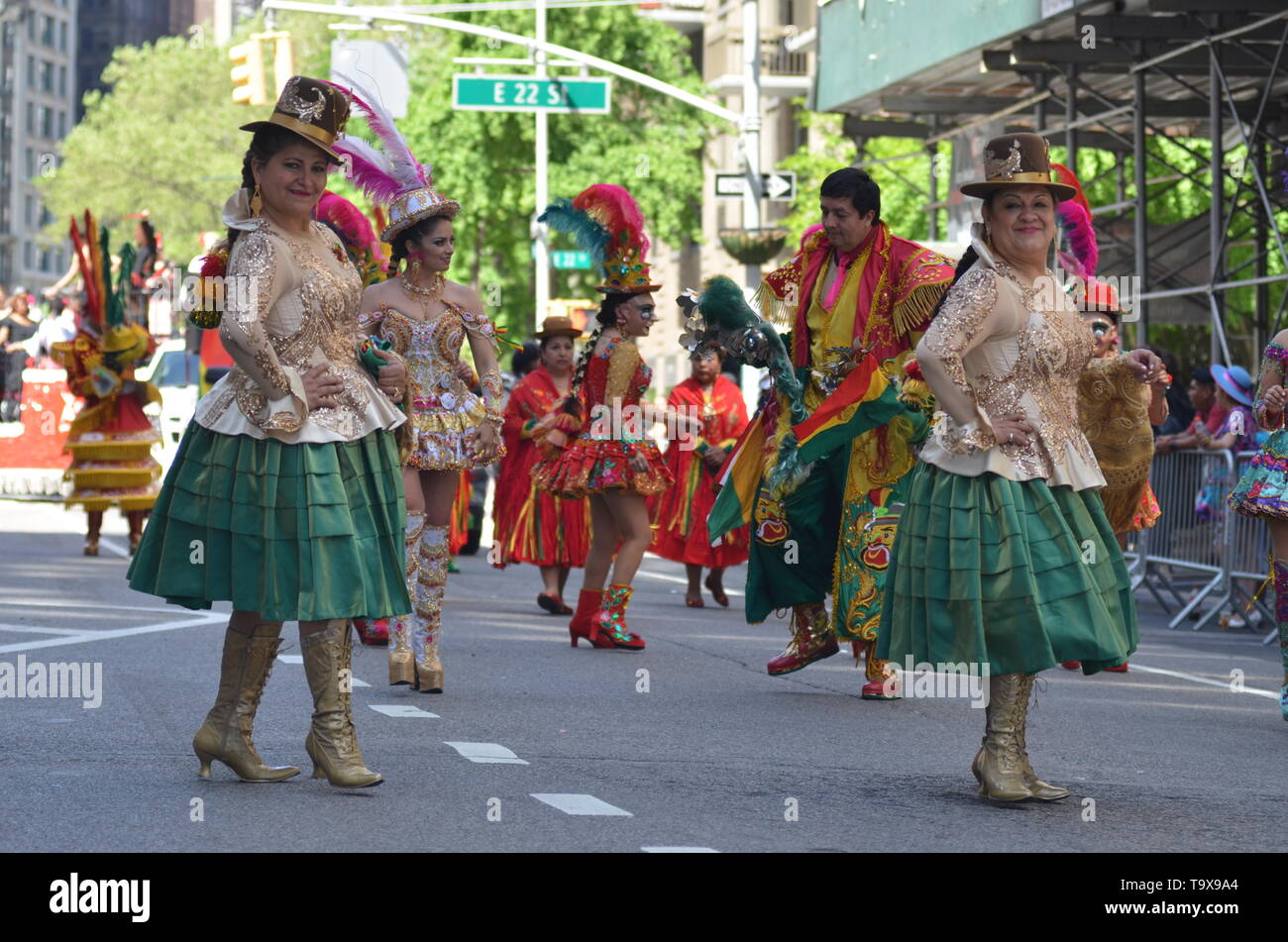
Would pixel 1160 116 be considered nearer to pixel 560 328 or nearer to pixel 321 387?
pixel 560 328

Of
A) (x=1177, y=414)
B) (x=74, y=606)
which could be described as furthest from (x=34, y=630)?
(x=1177, y=414)

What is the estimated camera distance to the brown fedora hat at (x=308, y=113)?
23.4 ft

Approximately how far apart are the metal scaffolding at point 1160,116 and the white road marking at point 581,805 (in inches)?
434

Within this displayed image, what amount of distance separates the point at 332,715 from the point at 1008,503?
217 cm

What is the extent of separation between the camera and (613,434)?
12500mm

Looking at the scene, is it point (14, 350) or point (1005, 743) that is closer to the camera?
point (1005, 743)

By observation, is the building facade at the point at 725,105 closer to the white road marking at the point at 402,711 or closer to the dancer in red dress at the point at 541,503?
the dancer in red dress at the point at 541,503

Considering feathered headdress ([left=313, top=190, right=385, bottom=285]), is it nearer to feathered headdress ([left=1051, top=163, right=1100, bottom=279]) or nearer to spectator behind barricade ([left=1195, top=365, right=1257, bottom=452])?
feathered headdress ([left=1051, top=163, right=1100, bottom=279])

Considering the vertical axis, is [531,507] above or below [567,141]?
below
